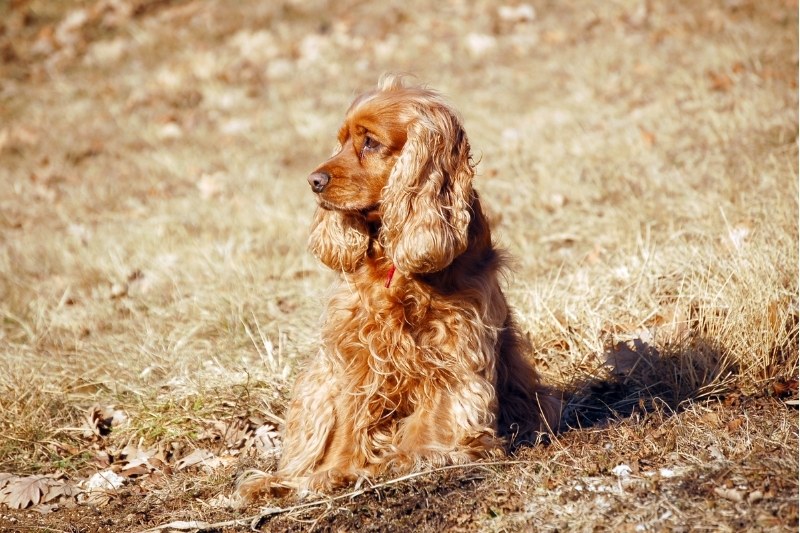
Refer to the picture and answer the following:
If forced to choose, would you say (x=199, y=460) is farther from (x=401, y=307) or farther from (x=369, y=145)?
(x=369, y=145)

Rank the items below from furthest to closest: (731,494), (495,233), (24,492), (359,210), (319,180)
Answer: (495,233)
(24,492)
(359,210)
(319,180)
(731,494)

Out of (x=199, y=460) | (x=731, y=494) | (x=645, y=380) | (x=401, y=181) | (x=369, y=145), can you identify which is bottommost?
(x=199, y=460)

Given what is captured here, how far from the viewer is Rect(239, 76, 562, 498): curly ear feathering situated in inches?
136

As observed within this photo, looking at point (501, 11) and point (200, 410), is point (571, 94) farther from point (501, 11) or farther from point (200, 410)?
point (200, 410)

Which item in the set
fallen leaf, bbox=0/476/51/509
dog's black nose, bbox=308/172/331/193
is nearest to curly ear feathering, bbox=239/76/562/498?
dog's black nose, bbox=308/172/331/193

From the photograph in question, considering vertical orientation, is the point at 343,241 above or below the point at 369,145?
below

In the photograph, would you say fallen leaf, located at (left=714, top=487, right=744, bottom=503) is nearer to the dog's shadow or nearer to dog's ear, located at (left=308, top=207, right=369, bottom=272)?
the dog's shadow

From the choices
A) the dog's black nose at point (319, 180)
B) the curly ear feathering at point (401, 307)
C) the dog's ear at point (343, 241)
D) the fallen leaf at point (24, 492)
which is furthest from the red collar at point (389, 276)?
the fallen leaf at point (24, 492)

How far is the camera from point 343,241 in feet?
12.0

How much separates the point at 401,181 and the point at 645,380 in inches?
68.1

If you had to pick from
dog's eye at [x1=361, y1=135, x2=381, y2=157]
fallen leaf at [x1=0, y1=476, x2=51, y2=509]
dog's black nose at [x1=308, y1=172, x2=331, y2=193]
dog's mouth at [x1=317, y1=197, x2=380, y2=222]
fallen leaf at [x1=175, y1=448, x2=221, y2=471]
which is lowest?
fallen leaf at [x1=175, y1=448, x2=221, y2=471]

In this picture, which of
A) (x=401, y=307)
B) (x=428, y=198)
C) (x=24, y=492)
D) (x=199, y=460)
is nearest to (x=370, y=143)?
(x=428, y=198)

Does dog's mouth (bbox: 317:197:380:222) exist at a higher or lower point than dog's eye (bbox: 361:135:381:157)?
lower

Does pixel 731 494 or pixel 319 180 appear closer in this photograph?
pixel 731 494
